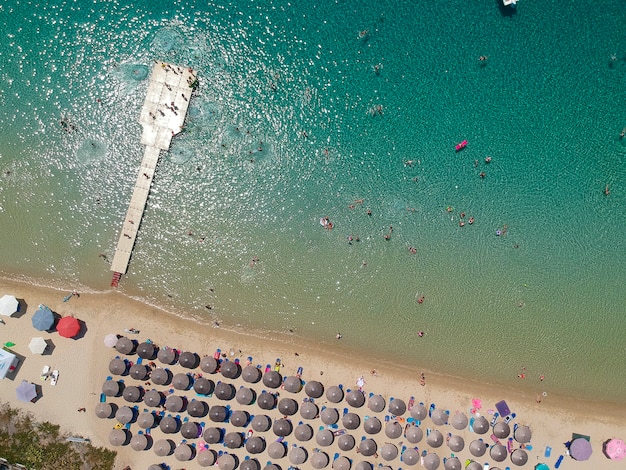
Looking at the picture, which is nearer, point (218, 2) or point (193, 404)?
point (193, 404)

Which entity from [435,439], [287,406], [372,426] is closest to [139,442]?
[287,406]

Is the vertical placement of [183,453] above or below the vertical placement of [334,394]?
below

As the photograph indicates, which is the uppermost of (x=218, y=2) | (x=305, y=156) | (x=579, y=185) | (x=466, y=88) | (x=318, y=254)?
(x=218, y=2)

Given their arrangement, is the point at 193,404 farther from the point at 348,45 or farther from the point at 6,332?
the point at 348,45

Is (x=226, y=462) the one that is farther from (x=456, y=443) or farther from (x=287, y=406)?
(x=456, y=443)

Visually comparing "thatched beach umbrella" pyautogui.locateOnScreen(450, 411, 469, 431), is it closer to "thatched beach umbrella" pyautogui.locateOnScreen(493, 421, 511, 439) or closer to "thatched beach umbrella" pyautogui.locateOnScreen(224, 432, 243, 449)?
"thatched beach umbrella" pyautogui.locateOnScreen(493, 421, 511, 439)

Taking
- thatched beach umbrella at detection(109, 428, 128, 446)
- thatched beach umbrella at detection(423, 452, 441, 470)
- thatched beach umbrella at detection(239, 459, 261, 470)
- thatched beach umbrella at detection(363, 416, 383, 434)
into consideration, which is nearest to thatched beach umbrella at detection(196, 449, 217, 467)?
thatched beach umbrella at detection(239, 459, 261, 470)

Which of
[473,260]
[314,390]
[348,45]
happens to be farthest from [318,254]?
[348,45]
